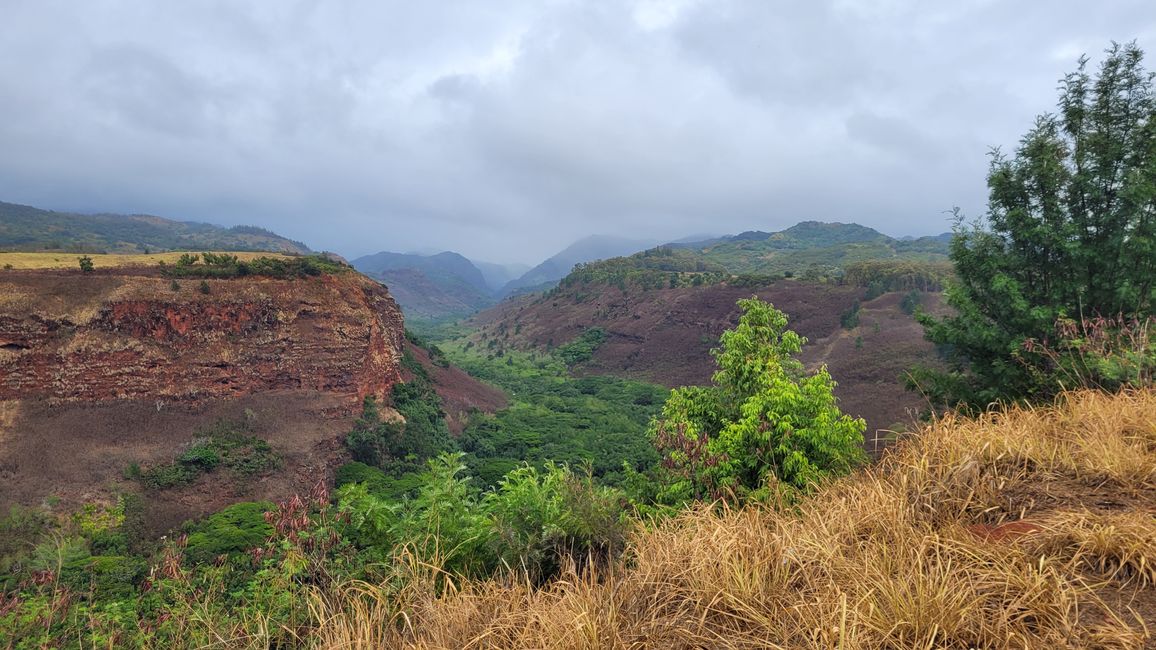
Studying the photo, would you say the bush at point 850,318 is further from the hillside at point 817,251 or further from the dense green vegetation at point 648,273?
the dense green vegetation at point 648,273

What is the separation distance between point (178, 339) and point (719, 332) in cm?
4750

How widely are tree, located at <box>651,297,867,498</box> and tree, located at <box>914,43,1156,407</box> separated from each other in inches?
221

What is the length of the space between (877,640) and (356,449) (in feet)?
93.4

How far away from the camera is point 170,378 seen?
2528cm

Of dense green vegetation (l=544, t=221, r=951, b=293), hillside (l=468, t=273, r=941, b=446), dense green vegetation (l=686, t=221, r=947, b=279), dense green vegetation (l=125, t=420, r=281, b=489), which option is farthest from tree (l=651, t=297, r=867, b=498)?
dense green vegetation (l=686, t=221, r=947, b=279)

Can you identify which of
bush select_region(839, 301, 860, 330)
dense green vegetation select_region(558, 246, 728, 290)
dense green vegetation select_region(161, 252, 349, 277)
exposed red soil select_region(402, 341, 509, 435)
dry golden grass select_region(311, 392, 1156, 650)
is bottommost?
exposed red soil select_region(402, 341, 509, 435)

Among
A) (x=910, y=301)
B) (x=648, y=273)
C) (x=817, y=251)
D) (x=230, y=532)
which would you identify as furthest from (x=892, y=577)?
(x=817, y=251)

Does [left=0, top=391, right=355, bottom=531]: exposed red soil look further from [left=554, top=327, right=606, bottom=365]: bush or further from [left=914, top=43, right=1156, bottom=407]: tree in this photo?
[left=554, top=327, right=606, bottom=365]: bush

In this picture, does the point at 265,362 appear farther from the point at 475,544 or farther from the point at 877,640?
A: the point at 877,640

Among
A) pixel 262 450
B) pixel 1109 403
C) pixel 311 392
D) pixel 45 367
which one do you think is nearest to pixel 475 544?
pixel 1109 403

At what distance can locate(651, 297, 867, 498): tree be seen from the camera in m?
6.11

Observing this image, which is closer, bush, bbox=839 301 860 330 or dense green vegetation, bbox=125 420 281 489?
dense green vegetation, bbox=125 420 281 489

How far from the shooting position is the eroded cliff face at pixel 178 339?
76.6ft

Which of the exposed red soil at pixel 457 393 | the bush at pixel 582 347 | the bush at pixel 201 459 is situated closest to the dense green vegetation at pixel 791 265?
the bush at pixel 582 347
